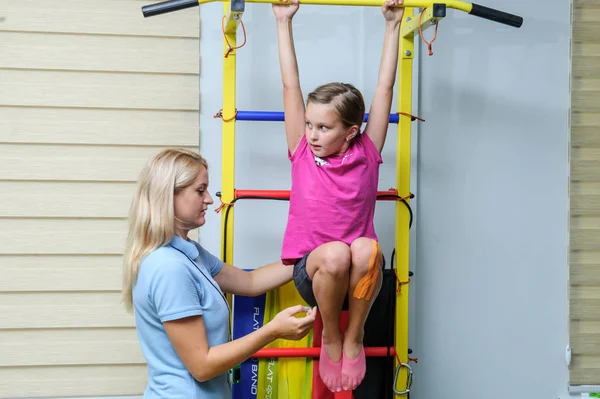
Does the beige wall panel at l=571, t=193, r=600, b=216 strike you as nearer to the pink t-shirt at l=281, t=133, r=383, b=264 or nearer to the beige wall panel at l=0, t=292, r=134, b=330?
the pink t-shirt at l=281, t=133, r=383, b=264

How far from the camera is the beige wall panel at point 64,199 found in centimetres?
284

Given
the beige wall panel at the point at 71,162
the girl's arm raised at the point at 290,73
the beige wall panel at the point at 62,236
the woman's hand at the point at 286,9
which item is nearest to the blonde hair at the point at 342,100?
the girl's arm raised at the point at 290,73

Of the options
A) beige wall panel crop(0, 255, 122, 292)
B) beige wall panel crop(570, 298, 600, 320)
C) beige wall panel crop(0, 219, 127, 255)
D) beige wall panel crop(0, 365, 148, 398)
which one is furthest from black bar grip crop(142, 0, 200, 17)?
beige wall panel crop(570, 298, 600, 320)

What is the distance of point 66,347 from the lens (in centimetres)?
287

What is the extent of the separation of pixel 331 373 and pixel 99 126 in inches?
55.0

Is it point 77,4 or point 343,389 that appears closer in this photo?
point 343,389

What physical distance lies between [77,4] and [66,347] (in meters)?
1.39

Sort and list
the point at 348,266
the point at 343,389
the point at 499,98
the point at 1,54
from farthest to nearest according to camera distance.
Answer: the point at 499,98
the point at 1,54
the point at 343,389
the point at 348,266

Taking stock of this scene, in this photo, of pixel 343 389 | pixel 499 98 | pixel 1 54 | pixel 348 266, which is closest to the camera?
pixel 348 266

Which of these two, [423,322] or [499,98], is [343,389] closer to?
[423,322]

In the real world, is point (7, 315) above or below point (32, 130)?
below

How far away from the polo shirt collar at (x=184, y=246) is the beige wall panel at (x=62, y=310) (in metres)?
1.02

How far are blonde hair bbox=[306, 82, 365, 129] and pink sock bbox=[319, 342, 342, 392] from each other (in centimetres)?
72

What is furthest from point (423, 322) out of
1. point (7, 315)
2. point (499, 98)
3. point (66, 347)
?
point (7, 315)
